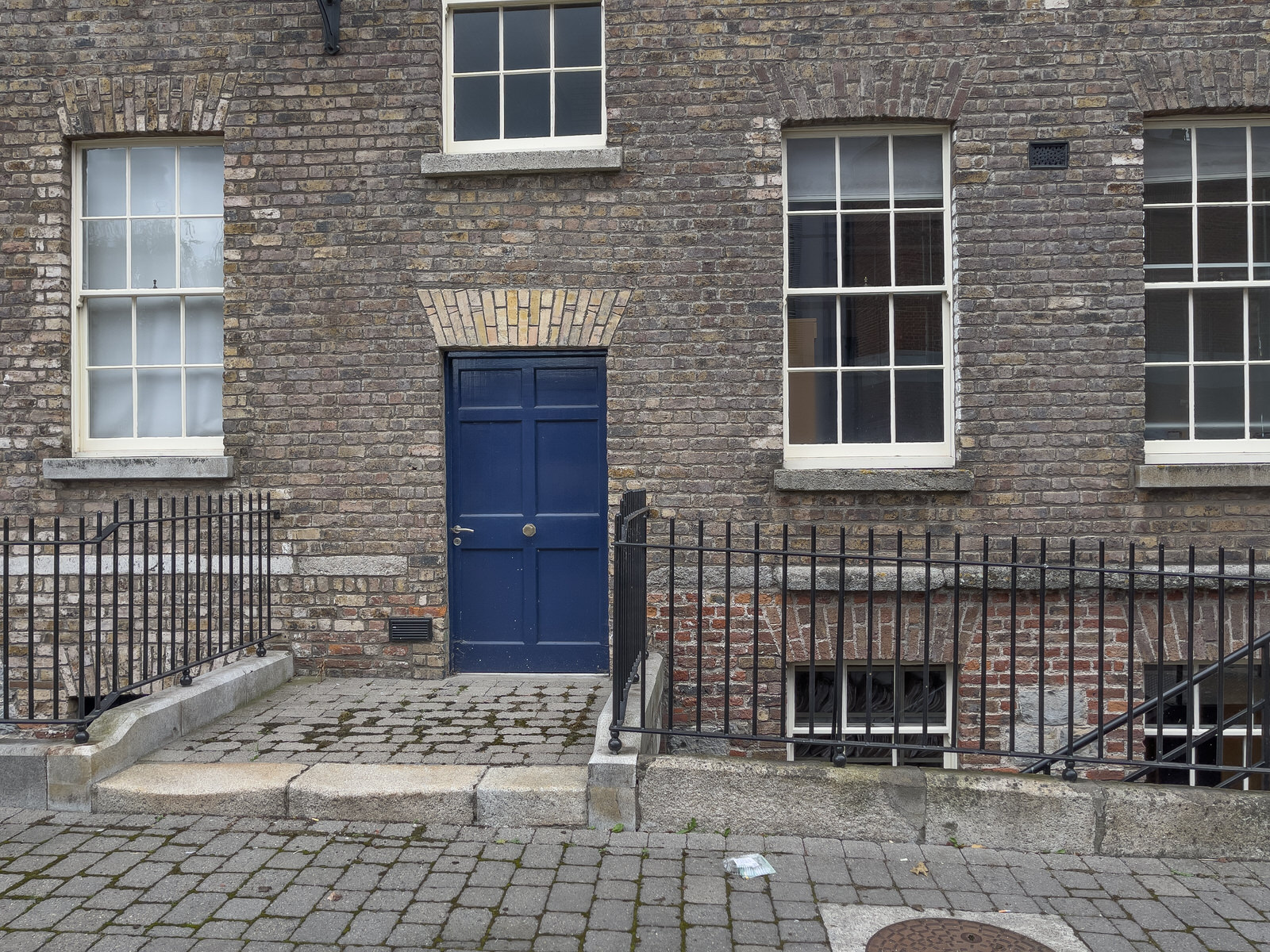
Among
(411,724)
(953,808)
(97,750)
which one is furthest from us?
(411,724)

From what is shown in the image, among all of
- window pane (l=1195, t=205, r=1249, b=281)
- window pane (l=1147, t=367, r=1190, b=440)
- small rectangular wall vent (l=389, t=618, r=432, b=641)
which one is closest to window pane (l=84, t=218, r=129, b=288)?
small rectangular wall vent (l=389, t=618, r=432, b=641)

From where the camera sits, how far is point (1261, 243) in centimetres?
615

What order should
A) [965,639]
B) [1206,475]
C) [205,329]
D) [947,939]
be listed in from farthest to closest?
[205,329]
[965,639]
[1206,475]
[947,939]

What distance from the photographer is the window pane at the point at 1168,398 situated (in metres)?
6.18

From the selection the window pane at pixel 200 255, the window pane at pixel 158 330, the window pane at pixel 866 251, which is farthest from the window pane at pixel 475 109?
the window pane at pixel 866 251

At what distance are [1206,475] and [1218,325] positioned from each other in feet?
3.80

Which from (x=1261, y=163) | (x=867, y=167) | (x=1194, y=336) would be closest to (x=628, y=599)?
(x=867, y=167)

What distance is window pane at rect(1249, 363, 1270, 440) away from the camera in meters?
6.13

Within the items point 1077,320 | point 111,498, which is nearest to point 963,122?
point 1077,320

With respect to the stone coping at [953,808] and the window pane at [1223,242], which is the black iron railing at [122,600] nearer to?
the stone coping at [953,808]

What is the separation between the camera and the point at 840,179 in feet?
20.6

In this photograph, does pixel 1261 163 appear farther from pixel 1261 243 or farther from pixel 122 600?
pixel 122 600

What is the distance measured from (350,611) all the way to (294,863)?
2.70m

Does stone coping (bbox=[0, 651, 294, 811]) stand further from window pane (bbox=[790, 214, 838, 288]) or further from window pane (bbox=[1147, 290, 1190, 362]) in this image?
window pane (bbox=[1147, 290, 1190, 362])
